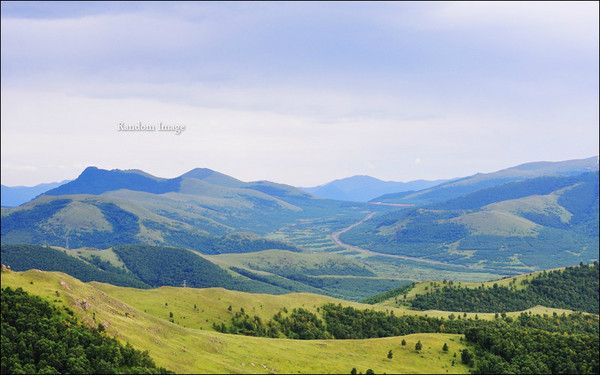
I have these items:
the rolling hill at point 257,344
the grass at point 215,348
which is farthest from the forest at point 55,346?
the grass at point 215,348

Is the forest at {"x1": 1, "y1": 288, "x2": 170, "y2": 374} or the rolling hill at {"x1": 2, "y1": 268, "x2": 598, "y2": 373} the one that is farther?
the rolling hill at {"x1": 2, "y1": 268, "x2": 598, "y2": 373}

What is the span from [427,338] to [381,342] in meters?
19.7

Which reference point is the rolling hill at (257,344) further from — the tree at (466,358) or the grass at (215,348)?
the tree at (466,358)

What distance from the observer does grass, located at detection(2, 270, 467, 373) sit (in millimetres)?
111062

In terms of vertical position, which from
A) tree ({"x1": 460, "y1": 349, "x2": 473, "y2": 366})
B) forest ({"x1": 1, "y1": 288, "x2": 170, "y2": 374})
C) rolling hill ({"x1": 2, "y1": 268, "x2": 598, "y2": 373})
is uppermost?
forest ({"x1": 1, "y1": 288, "x2": 170, "y2": 374})

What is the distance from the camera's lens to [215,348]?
124875 millimetres

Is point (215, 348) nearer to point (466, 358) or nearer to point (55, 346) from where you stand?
point (55, 346)

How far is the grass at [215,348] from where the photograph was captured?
111 meters

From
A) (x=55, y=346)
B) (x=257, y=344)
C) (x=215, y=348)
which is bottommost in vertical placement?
(x=257, y=344)

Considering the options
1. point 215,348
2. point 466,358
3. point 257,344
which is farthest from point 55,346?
point 466,358

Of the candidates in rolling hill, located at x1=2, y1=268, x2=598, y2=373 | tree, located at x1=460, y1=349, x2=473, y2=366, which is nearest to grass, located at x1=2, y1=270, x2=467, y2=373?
rolling hill, located at x1=2, y1=268, x2=598, y2=373

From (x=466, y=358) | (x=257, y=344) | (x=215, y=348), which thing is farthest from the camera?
(x=466, y=358)

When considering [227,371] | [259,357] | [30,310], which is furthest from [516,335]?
[30,310]

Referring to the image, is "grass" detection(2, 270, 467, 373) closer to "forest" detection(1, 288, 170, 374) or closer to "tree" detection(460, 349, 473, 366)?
"tree" detection(460, 349, 473, 366)
